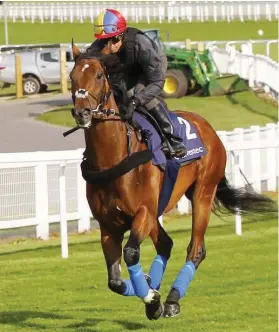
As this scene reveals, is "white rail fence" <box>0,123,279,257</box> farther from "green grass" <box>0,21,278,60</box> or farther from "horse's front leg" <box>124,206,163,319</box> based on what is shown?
"green grass" <box>0,21,278,60</box>

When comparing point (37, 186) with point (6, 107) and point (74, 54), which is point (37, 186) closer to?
point (74, 54)

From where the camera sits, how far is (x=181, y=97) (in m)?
29.4

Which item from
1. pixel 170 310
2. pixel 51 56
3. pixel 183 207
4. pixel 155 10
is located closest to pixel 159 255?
pixel 170 310

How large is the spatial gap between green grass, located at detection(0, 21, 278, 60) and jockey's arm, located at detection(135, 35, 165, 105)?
128 feet

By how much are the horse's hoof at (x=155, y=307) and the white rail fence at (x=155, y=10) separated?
44.2m

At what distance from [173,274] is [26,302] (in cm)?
209

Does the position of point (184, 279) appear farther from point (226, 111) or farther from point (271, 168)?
point (226, 111)

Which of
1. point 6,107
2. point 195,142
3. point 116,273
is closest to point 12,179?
point 195,142

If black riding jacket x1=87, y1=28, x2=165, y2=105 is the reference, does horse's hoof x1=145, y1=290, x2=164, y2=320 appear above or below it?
below

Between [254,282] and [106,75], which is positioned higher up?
[106,75]

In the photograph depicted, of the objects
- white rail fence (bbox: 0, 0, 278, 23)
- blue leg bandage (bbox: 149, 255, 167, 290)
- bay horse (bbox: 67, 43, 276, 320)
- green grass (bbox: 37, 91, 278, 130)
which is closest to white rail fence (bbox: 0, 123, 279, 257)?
blue leg bandage (bbox: 149, 255, 167, 290)

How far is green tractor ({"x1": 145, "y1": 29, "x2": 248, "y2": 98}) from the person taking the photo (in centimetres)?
2875

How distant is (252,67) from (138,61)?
79.6ft

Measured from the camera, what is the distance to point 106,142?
7.14 m
